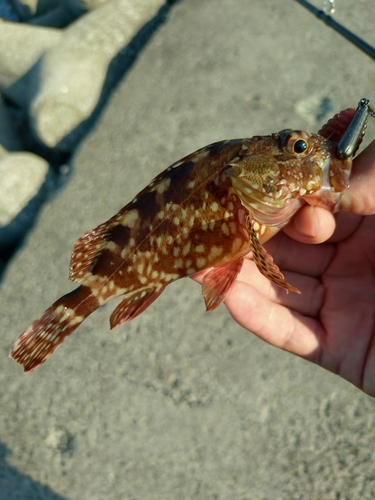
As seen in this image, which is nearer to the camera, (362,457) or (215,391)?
(362,457)

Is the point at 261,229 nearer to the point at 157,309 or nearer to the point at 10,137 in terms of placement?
the point at 157,309

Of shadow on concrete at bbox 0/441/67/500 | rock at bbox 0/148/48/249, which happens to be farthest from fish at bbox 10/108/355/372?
rock at bbox 0/148/48/249

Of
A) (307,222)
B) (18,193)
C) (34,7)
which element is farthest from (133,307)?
(34,7)

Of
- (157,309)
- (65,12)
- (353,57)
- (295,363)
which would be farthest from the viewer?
(65,12)

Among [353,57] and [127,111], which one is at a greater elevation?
[127,111]

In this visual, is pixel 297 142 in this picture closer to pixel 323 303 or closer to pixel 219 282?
pixel 219 282

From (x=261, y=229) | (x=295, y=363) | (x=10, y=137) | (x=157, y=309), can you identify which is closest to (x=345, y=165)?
(x=261, y=229)
